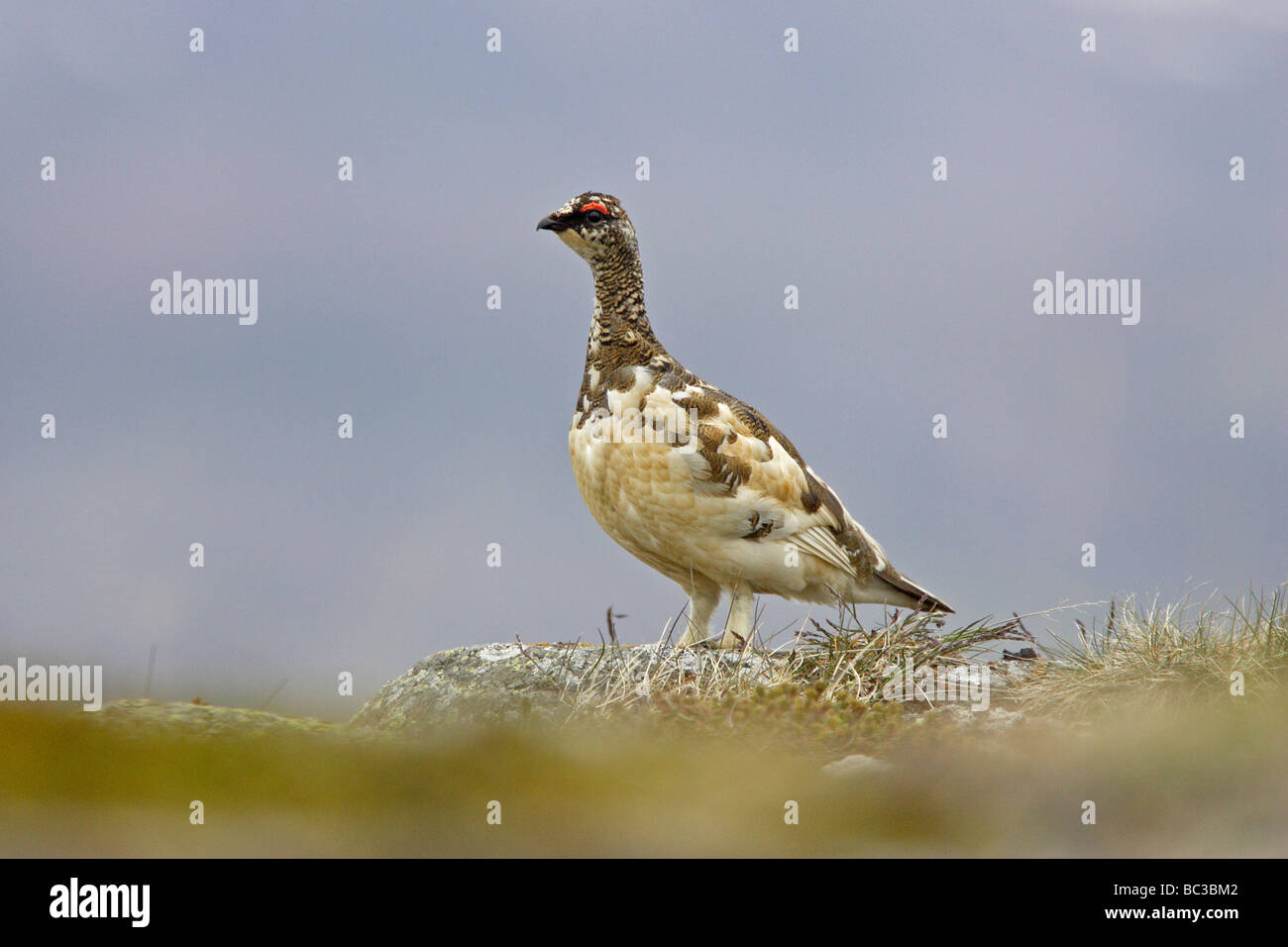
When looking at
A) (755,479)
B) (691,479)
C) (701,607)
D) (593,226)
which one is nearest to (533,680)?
(701,607)

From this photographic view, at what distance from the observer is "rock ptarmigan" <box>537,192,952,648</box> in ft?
26.9

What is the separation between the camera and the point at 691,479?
321 inches

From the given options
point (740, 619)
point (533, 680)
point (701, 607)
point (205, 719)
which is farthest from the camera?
point (701, 607)

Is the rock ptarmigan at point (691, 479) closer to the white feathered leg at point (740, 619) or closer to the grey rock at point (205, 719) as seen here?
the white feathered leg at point (740, 619)

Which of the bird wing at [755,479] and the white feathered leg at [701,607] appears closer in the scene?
the bird wing at [755,479]

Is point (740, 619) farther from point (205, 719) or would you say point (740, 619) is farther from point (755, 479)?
point (205, 719)

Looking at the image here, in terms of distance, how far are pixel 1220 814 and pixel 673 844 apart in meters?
1.90

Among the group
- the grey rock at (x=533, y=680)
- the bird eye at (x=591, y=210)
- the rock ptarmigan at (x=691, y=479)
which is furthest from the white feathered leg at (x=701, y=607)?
the bird eye at (x=591, y=210)

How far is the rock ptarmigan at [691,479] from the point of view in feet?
26.9

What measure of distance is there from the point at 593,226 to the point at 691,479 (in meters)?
2.07

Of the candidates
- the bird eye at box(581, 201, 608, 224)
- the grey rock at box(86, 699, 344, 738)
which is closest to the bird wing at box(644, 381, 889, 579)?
the bird eye at box(581, 201, 608, 224)

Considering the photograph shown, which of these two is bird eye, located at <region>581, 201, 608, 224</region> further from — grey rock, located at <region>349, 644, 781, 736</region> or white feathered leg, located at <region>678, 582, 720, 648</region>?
grey rock, located at <region>349, 644, 781, 736</region>

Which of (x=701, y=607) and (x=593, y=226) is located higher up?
(x=593, y=226)

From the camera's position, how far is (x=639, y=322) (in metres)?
→ 8.81
